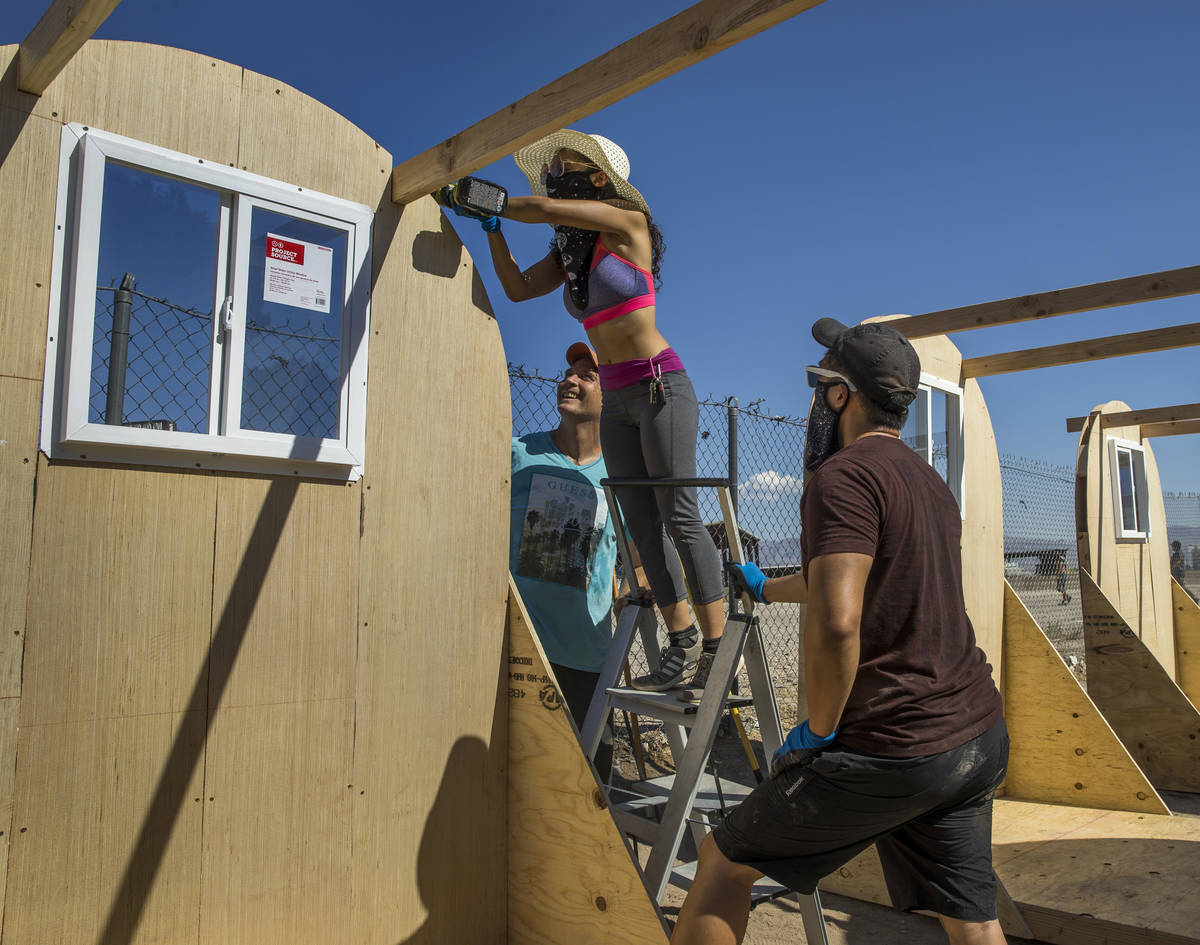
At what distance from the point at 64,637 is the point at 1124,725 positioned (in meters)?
7.05

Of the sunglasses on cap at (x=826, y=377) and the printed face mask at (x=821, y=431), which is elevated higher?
the sunglasses on cap at (x=826, y=377)

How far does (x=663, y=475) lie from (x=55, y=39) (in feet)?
6.92

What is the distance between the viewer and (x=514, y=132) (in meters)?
2.58

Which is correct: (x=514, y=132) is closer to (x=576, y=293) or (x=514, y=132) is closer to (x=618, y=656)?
(x=576, y=293)

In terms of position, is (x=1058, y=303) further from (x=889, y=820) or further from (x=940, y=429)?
(x=889, y=820)

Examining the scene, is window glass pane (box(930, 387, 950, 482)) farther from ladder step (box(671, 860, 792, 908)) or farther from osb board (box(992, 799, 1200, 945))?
ladder step (box(671, 860, 792, 908))

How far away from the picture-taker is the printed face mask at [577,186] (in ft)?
10.8

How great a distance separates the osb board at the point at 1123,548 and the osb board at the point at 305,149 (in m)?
6.15

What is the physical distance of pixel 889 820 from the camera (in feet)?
7.18

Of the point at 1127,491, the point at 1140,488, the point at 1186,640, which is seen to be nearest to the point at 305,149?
→ the point at 1127,491

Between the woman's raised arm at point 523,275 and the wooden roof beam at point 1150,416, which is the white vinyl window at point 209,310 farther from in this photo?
the wooden roof beam at point 1150,416

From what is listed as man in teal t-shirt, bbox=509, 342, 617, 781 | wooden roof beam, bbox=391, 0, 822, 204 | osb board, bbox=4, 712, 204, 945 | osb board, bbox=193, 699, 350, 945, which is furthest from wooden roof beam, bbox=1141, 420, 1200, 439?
osb board, bbox=4, 712, 204, 945

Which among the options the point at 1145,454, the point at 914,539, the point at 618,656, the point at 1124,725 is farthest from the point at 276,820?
the point at 1145,454

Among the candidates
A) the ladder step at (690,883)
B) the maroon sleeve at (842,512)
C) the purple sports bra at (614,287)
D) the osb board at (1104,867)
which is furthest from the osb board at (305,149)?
the osb board at (1104,867)
